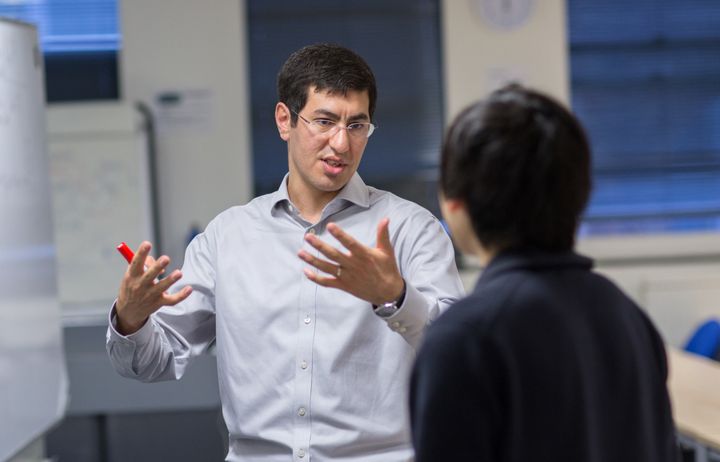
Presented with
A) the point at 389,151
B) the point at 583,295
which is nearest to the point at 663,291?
the point at 389,151

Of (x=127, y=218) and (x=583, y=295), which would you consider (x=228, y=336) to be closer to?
(x=583, y=295)

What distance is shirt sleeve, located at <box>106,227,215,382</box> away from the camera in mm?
1778

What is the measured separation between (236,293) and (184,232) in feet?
11.0

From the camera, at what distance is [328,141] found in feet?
6.10

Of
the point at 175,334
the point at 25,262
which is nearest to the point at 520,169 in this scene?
the point at 175,334

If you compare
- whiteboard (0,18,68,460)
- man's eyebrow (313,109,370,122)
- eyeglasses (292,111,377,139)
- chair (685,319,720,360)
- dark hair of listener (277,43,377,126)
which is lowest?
chair (685,319,720,360)

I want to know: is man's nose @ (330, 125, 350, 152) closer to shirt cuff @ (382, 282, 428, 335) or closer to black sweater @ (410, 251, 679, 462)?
shirt cuff @ (382, 282, 428, 335)

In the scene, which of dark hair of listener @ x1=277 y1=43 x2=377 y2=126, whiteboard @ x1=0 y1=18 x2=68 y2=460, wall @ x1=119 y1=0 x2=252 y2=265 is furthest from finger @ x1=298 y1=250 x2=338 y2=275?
wall @ x1=119 y1=0 x2=252 y2=265

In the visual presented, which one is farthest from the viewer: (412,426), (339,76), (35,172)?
(35,172)

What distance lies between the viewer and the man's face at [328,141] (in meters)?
1.86

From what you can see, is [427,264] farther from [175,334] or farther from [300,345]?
[175,334]

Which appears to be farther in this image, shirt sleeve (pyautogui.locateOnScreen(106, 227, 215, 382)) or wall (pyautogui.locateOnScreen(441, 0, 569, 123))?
wall (pyautogui.locateOnScreen(441, 0, 569, 123))

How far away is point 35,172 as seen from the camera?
3461 millimetres

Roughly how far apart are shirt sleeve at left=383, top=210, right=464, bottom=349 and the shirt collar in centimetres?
8
